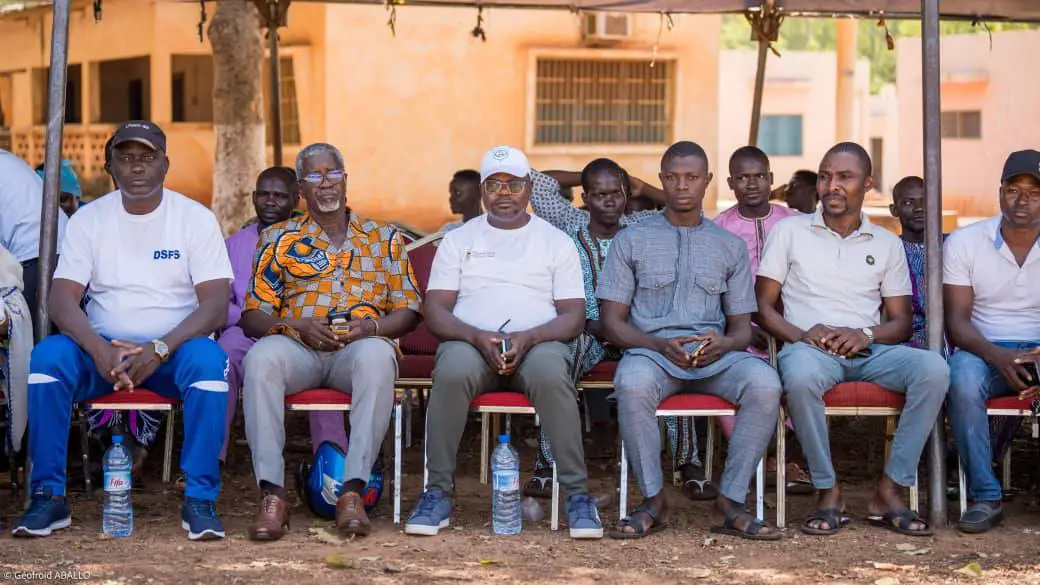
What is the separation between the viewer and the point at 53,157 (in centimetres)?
641

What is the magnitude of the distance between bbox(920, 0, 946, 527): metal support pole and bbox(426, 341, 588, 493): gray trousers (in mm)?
1648

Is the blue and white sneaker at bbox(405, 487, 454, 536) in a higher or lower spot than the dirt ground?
higher

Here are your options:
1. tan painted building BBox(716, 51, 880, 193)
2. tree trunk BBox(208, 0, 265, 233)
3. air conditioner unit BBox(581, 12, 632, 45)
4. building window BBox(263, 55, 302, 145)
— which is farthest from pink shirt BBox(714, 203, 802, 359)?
tan painted building BBox(716, 51, 880, 193)

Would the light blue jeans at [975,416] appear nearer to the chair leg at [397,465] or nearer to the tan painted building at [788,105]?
the chair leg at [397,465]

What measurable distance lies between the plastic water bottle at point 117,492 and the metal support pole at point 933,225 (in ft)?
11.9

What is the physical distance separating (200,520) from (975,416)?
350 cm

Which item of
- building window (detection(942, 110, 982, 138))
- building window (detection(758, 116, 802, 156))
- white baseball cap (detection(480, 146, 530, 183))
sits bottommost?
white baseball cap (detection(480, 146, 530, 183))

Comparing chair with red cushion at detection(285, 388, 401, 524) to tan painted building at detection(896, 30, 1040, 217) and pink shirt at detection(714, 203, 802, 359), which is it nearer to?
pink shirt at detection(714, 203, 802, 359)

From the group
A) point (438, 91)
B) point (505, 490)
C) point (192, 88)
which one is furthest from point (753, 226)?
point (192, 88)

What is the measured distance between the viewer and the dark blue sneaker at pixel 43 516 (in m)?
5.99

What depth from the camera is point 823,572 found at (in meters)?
5.66

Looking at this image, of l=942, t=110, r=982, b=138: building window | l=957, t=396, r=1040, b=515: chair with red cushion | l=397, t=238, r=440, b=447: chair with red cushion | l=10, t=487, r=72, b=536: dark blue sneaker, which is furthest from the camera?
l=942, t=110, r=982, b=138: building window

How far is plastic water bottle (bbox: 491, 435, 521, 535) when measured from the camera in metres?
Result: 6.22

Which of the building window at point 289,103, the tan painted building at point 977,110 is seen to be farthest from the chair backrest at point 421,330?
the tan painted building at point 977,110
